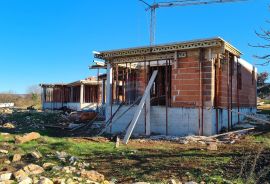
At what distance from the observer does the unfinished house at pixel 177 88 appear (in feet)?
44.4

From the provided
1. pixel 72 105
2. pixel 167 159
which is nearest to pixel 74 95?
pixel 72 105

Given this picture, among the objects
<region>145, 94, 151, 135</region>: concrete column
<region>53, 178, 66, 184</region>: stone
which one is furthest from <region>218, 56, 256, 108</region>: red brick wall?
<region>53, 178, 66, 184</region>: stone

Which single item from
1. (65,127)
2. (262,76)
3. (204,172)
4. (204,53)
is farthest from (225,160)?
(262,76)

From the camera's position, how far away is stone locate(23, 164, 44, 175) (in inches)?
269

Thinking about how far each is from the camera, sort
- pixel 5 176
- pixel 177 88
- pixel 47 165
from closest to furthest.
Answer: pixel 5 176, pixel 47 165, pixel 177 88

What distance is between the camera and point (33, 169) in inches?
276

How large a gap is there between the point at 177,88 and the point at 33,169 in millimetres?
8513

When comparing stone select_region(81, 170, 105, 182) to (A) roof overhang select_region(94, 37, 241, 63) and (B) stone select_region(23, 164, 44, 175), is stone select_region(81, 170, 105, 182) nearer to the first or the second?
(B) stone select_region(23, 164, 44, 175)

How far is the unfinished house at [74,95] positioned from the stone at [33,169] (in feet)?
72.4

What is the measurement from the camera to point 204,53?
44.7 ft

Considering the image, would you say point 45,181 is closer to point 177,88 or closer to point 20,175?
point 20,175

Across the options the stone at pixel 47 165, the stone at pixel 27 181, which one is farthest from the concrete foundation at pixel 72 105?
the stone at pixel 27 181

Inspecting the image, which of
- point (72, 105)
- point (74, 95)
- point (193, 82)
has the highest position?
point (193, 82)

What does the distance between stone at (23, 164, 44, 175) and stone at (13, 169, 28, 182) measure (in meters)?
0.16
